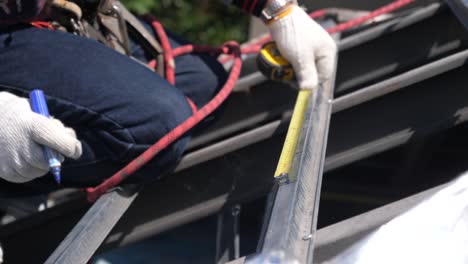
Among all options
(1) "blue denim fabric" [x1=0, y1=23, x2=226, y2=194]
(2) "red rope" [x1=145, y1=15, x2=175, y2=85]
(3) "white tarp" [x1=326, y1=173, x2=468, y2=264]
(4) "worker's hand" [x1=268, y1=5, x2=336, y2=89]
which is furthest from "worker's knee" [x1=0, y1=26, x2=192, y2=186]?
(3) "white tarp" [x1=326, y1=173, x2=468, y2=264]

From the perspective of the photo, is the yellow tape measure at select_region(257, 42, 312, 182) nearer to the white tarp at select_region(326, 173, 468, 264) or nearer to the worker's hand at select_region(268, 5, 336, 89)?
the worker's hand at select_region(268, 5, 336, 89)

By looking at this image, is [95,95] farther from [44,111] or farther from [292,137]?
[292,137]

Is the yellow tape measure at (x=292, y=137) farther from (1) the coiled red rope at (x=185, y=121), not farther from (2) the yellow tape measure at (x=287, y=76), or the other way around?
(1) the coiled red rope at (x=185, y=121)

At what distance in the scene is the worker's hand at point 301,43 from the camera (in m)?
1.24

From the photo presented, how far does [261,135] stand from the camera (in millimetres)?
1156

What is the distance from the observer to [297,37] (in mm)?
1234

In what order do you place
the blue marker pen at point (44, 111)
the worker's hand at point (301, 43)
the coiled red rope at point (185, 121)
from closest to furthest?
the blue marker pen at point (44, 111)
the coiled red rope at point (185, 121)
the worker's hand at point (301, 43)

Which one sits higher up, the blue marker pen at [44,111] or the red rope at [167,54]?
the red rope at [167,54]

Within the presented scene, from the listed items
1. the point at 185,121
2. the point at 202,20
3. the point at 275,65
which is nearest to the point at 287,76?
the point at 275,65

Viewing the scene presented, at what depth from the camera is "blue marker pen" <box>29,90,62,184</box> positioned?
3.07ft

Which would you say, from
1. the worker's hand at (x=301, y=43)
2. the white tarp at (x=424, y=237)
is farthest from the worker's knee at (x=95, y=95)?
the white tarp at (x=424, y=237)

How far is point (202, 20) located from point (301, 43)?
282 cm

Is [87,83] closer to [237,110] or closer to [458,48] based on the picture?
[237,110]

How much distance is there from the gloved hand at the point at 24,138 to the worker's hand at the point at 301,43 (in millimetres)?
520
